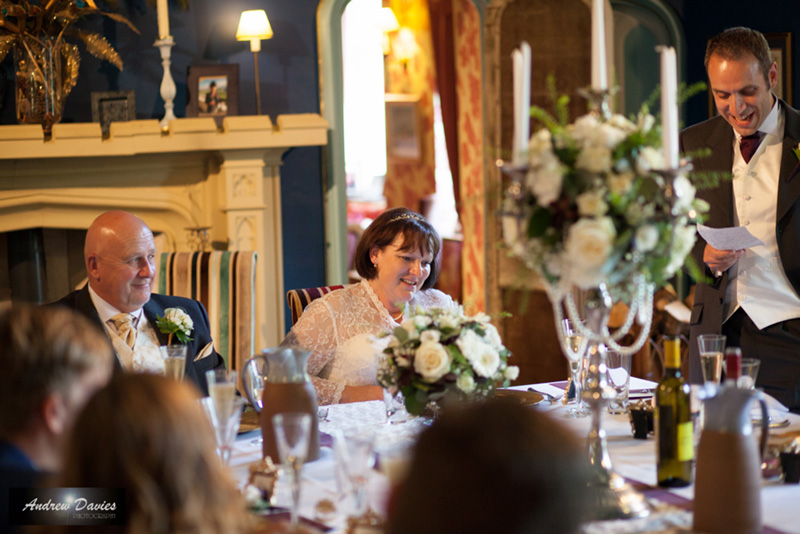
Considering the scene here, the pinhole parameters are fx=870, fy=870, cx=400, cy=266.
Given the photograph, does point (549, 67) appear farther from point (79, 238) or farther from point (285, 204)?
point (79, 238)

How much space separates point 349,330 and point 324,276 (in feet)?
6.70

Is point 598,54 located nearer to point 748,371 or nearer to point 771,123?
A: point 748,371

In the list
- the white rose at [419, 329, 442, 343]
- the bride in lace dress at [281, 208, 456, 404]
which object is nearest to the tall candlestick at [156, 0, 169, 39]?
the bride in lace dress at [281, 208, 456, 404]

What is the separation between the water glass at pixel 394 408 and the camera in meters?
2.10

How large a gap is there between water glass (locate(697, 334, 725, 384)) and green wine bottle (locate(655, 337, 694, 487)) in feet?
0.73

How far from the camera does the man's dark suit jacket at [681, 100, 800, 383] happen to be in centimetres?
273

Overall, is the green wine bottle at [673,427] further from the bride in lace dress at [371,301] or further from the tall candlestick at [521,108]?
the bride in lace dress at [371,301]

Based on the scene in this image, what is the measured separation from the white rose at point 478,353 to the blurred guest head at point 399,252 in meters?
0.88

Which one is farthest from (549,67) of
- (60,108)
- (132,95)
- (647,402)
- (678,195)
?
(678,195)

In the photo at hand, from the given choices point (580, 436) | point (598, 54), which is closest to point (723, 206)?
point (598, 54)

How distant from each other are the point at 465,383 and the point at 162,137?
2.84 m

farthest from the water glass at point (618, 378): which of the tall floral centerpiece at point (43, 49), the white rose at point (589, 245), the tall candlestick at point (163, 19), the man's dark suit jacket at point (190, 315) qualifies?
the tall floral centerpiece at point (43, 49)

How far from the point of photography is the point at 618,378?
89.2 inches

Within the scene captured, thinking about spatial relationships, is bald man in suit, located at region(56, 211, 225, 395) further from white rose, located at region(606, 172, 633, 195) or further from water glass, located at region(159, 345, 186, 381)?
white rose, located at region(606, 172, 633, 195)
